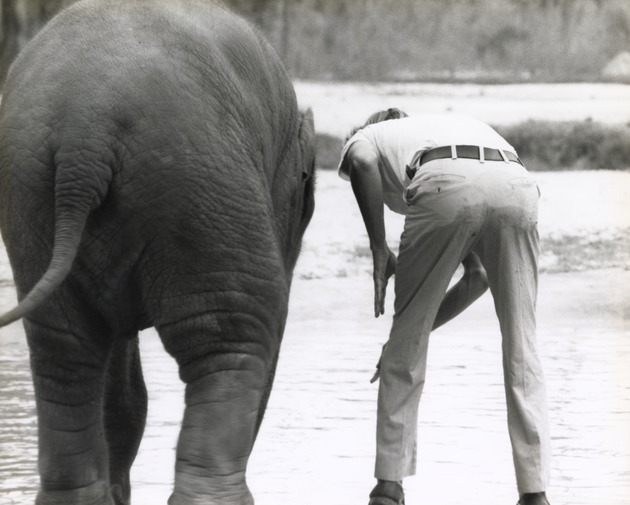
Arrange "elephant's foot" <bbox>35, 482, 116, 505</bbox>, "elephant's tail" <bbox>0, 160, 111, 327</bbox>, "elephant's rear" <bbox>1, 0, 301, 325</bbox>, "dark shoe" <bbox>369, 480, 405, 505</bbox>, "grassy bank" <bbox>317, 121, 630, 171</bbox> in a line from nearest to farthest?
"elephant's tail" <bbox>0, 160, 111, 327</bbox>
"elephant's rear" <bbox>1, 0, 301, 325</bbox>
"elephant's foot" <bbox>35, 482, 116, 505</bbox>
"dark shoe" <bbox>369, 480, 405, 505</bbox>
"grassy bank" <bbox>317, 121, 630, 171</bbox>

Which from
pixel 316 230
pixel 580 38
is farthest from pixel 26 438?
pixel 580 38

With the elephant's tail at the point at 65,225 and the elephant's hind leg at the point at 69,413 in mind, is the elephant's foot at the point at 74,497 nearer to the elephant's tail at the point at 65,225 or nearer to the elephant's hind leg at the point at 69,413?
the elephant's hind leg at the point at 69,413

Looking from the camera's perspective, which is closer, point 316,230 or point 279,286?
point 279,286

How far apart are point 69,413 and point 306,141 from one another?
1290 mm

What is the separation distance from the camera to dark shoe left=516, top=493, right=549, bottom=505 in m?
5.99

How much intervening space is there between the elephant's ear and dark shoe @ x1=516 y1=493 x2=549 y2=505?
136cm

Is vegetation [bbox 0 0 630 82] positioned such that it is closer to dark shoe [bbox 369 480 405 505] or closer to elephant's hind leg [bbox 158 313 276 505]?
dark shoe [bbox 369 480 405 505]

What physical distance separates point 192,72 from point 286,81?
76 cm

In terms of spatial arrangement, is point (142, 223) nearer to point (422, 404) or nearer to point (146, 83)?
point (146, 83)

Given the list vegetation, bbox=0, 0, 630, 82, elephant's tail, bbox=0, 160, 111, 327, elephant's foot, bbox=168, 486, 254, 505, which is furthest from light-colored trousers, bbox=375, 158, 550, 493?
vegetation, bbox=0, 0, 630, 82

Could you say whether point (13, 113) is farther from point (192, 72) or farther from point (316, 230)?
point (316, 230)

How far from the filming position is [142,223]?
15.4ft

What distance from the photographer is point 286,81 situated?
18.1 feet

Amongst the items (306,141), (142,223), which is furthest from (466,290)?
(142,223)
